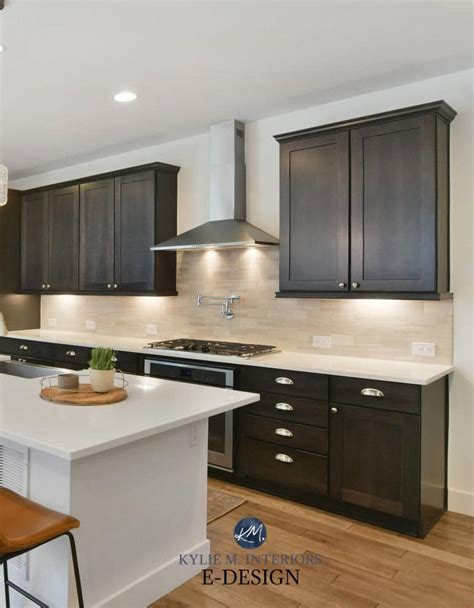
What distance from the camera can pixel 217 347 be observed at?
4086mm

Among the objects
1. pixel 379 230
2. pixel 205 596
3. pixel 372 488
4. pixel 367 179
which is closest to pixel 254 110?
pixel 367 179

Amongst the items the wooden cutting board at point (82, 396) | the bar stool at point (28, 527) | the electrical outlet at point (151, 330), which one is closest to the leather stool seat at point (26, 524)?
the bar stool at point (28, 527)

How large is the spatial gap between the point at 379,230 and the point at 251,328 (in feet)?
4.75

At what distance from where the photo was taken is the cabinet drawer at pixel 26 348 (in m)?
5.07

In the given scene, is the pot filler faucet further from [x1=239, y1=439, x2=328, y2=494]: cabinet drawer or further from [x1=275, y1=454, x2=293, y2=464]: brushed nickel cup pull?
[x1=275, y1=454, x2=293, y2=464]: brushed nickel cup pull

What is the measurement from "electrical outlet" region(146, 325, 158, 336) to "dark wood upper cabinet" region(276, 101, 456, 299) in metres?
1.67

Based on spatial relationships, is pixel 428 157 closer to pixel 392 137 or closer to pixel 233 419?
pixel 392 137

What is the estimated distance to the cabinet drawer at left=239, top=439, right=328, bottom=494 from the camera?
3.31m

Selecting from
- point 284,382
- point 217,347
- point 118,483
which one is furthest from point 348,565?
point 217,347

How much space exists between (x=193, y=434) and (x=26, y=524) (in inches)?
34.6

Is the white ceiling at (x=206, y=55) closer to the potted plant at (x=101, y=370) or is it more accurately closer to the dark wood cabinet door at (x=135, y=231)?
the dark wood cabinet door at (x=135, y=231)

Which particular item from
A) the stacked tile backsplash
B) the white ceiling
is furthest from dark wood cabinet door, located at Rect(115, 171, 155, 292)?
the white ceiling

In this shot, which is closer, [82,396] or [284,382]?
[82,396]

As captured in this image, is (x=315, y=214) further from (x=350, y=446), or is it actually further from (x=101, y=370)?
(x=101, y=370)
